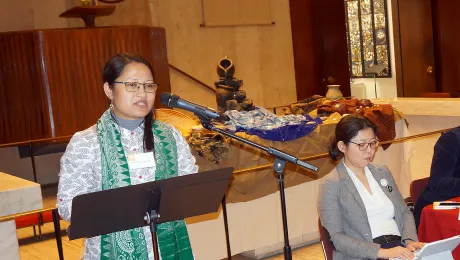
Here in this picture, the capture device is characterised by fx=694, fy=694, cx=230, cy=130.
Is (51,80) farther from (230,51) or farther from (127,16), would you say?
(230,51)

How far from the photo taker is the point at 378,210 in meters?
3.35

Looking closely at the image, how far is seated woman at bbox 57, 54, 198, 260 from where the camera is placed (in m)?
2.46

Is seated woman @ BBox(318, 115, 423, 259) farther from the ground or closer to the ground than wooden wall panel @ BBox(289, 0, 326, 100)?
closer to the ground

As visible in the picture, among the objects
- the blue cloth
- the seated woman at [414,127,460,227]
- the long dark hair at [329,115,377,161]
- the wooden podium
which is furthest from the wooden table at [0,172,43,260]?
the wooden podium

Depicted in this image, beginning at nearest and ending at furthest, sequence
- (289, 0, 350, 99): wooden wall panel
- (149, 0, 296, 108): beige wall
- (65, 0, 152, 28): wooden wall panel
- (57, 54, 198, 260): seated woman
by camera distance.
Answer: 1. (57, 54, 198, 260): seated woman
2. (65, 0, 152, 28): wooden wall panel
3. (149, 0, 296, 108): beige wall
4. (289, 0, 350, 99): wooden wall panel

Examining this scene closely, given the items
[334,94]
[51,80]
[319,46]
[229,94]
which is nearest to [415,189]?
[229,94]

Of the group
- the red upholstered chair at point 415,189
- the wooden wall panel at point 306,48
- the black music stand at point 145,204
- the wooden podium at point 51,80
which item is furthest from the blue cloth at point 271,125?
the wooden wall panel at point 306,48

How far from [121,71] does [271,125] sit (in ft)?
10.4

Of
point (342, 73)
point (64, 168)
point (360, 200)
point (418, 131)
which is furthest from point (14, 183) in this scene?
point (342, 73)

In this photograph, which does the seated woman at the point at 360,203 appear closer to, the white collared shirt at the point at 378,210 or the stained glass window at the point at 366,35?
the white collared shirt at the point at 378,210

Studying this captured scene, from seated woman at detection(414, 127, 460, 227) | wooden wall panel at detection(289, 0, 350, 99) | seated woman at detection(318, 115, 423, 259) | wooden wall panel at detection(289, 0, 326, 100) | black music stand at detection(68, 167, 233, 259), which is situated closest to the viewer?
black music stand at detection(68, 167, 233, 259)

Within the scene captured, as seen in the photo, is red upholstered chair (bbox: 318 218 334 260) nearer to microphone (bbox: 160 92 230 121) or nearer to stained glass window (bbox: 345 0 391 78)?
microphone (bbox: 160 92 230 121)

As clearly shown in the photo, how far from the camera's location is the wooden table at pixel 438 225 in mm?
3330

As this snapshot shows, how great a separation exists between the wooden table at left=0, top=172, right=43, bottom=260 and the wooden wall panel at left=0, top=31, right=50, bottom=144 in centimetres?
509
